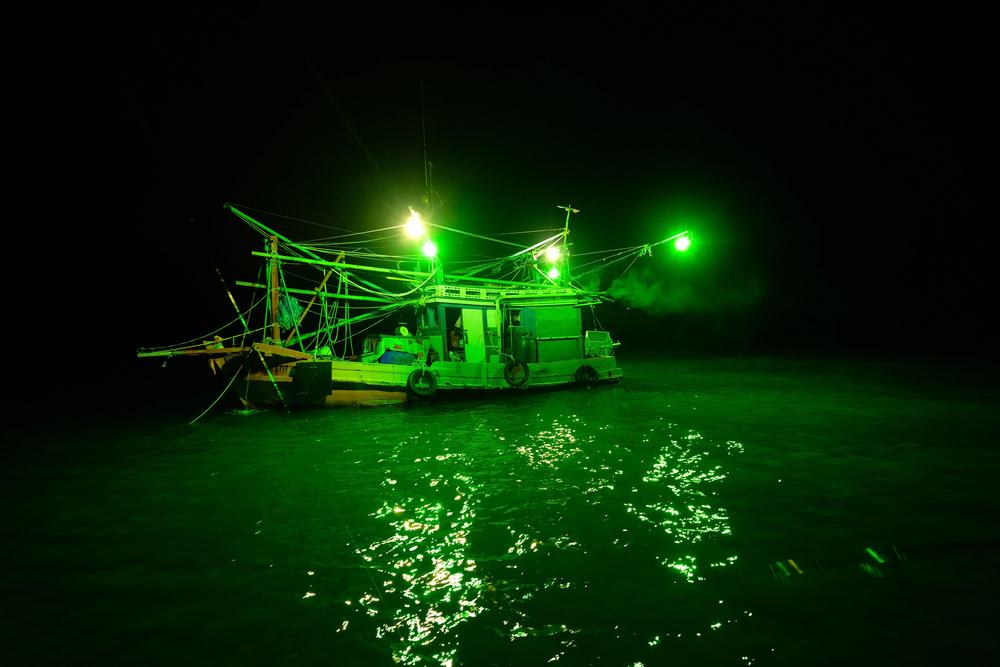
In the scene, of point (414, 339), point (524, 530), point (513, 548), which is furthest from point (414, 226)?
point (513, 548)

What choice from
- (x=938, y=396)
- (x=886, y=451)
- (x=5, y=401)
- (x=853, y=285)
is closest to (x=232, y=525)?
(x=886, y=451)

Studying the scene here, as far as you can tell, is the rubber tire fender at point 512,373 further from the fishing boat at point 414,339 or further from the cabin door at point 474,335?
the cabin door at point 474,335

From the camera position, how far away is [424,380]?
15.1 m

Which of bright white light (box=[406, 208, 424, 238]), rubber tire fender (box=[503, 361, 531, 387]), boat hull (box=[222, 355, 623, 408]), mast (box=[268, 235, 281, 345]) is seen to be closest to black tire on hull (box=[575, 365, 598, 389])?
rubber tire fender (box=[503, 361, 531, 387])

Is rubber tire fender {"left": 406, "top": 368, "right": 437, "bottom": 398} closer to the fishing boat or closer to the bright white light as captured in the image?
the fishing boat

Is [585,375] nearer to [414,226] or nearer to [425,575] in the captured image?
[414,226]

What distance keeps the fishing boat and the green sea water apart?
11.3 feet

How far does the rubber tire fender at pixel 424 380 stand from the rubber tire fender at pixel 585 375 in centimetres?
641

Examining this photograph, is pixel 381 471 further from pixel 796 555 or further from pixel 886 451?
pixel 886 451

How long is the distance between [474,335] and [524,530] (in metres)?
12.0

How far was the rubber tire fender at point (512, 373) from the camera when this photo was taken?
1680 cm

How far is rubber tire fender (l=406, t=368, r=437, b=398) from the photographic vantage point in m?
14.9

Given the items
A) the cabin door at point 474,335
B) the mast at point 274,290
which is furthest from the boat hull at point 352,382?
the mast at point 274,290

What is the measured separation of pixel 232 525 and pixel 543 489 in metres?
4.59
